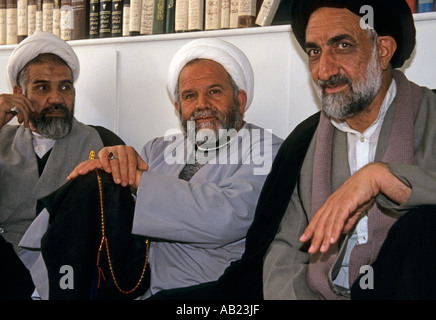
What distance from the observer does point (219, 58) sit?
A: 8.39 ft

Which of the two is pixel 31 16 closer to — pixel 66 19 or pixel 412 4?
pixel 66 19

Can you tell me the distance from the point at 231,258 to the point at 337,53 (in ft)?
2.58

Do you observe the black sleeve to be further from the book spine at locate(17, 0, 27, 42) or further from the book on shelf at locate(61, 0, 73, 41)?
the book spine at locate(17, 0, 27, 42)

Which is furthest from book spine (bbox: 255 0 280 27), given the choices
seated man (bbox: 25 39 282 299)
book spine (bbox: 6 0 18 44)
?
book spine (bbox: 6 0 18 44)

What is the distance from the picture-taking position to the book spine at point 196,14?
2.82 m

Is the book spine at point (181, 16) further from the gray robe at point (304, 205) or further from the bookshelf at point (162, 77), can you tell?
the gray robe at point (304, 205)

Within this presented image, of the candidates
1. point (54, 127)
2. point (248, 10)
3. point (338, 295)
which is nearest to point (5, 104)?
point (54, 127)

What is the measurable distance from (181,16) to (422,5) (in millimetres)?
1074

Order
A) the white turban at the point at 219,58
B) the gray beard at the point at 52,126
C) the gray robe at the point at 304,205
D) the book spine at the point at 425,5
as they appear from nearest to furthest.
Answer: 1. the gray robe at the point at 304,205
2. the book spine at the point at 425,5
3. the white turban at the point at 219,58
4. the gray beard at the point at 52,126

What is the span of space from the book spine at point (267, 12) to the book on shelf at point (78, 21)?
0.92 metres

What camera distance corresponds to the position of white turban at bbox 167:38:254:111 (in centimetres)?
255

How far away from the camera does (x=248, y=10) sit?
274 cm

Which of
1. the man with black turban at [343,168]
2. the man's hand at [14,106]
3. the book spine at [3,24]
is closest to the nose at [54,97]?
the man's hand at [14,106]

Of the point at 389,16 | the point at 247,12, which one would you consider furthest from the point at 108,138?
the point at 389,16
